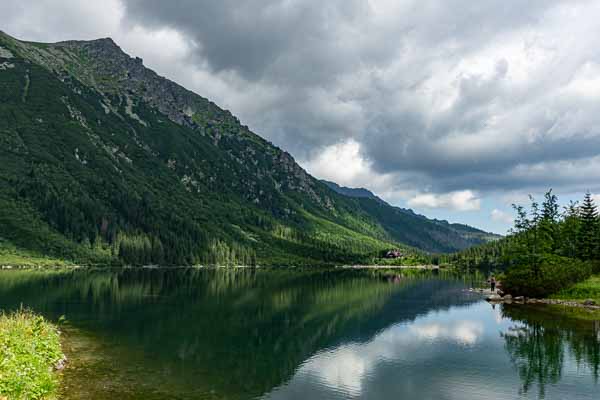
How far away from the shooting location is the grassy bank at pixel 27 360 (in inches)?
1240

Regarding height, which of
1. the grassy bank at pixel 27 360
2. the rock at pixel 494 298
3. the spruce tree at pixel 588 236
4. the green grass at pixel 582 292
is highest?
the spruce tree at pixel 588 236

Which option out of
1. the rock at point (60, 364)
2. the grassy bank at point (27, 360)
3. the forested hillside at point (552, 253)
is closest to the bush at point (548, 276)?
the forested hillside at point (552, 253)

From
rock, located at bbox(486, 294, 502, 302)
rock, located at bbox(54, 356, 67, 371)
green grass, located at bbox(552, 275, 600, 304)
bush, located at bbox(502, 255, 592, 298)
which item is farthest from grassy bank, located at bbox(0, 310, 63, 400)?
rock, located at bbox(486, 294, 502, 302)

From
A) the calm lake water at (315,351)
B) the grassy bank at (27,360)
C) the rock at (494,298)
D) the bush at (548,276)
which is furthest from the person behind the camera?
the rock at (494,298)

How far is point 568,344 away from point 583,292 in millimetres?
51945

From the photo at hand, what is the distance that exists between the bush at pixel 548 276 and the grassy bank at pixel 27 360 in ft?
353

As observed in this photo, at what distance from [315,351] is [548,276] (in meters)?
76.1

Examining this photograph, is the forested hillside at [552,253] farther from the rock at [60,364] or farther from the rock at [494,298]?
the rock at [60,364]

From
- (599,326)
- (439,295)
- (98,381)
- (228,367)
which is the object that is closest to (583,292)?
(599,326)

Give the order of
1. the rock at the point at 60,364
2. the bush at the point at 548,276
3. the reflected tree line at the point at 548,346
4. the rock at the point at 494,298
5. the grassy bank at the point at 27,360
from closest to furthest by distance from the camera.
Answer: the grassy bank at the point at 27,360
the rock at the point at 60,364
the reflected tree line at the point at 548,346
the bush at the point at 548,276
the rock at the point at 494,298

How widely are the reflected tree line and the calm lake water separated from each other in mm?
187

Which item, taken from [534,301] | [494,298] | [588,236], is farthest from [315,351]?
[588,236]

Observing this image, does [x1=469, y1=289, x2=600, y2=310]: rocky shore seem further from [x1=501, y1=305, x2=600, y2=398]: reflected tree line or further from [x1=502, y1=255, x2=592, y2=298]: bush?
[x1=501, y1=305, x2=600, y2=398]: reflected tree line

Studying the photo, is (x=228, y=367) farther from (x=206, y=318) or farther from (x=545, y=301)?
(x=545, y=301)
